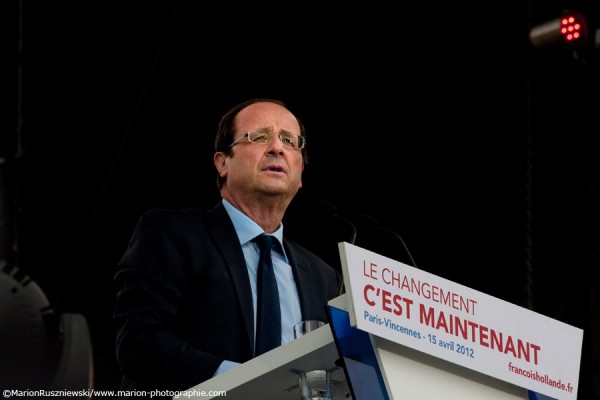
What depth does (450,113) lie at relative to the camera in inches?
204

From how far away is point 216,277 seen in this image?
256cm

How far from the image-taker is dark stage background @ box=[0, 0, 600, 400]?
444cm

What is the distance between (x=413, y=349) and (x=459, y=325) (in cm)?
10

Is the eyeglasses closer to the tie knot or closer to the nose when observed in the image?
the nose

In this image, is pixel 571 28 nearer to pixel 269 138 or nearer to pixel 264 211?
pixel 269 138

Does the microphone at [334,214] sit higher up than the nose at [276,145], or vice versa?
the nose at [276,145]

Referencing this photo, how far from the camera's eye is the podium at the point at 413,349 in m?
1.84

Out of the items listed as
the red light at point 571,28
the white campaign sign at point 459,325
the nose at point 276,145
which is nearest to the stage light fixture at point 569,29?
the red light at point 571,28

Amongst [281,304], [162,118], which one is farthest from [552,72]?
[281,304]


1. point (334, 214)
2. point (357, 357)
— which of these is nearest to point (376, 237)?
point (334, 214)

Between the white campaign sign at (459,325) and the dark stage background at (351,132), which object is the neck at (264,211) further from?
the dark stage background at (351,132)

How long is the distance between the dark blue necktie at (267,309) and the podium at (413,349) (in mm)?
406

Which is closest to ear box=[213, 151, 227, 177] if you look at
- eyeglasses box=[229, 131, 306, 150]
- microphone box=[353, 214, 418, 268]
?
eyeglasses box=[229, 131, 306, 150]

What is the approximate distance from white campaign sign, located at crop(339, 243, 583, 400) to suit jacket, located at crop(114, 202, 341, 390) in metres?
0.55
